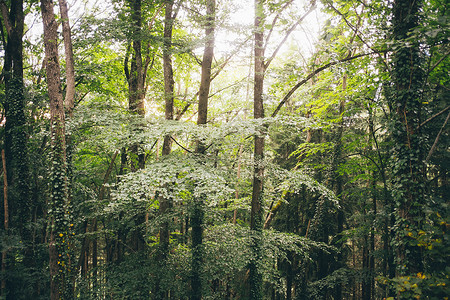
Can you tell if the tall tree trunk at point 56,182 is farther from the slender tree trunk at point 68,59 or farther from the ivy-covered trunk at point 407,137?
the ivy-covered trunk at point 407,137

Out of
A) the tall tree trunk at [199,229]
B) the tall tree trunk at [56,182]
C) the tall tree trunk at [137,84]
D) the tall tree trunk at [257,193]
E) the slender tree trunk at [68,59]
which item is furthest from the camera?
the tall tree trunk at [137,84]

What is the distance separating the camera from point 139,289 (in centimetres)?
676

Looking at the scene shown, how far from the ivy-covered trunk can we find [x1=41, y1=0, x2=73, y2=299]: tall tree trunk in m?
6.42

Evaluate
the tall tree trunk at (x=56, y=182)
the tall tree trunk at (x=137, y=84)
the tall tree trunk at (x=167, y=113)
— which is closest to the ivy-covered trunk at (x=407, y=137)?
the tall tree trunk at (x=167, y=113)

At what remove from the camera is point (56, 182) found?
194 inches

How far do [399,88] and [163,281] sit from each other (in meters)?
7.73

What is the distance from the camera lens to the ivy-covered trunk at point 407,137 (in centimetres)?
349

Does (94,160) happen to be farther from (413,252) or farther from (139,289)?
(413,252)

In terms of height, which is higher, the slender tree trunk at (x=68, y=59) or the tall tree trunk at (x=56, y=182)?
the slender tree trunk at (x=68, y=59)

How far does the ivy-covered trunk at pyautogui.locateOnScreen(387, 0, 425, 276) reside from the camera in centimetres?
349

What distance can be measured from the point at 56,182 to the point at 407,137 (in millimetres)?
6987

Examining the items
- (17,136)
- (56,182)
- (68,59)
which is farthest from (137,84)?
(56,182)

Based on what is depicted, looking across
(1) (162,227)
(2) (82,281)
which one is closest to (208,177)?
(1) (162,227)

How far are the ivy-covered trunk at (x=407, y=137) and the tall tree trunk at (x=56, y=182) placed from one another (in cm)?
642
